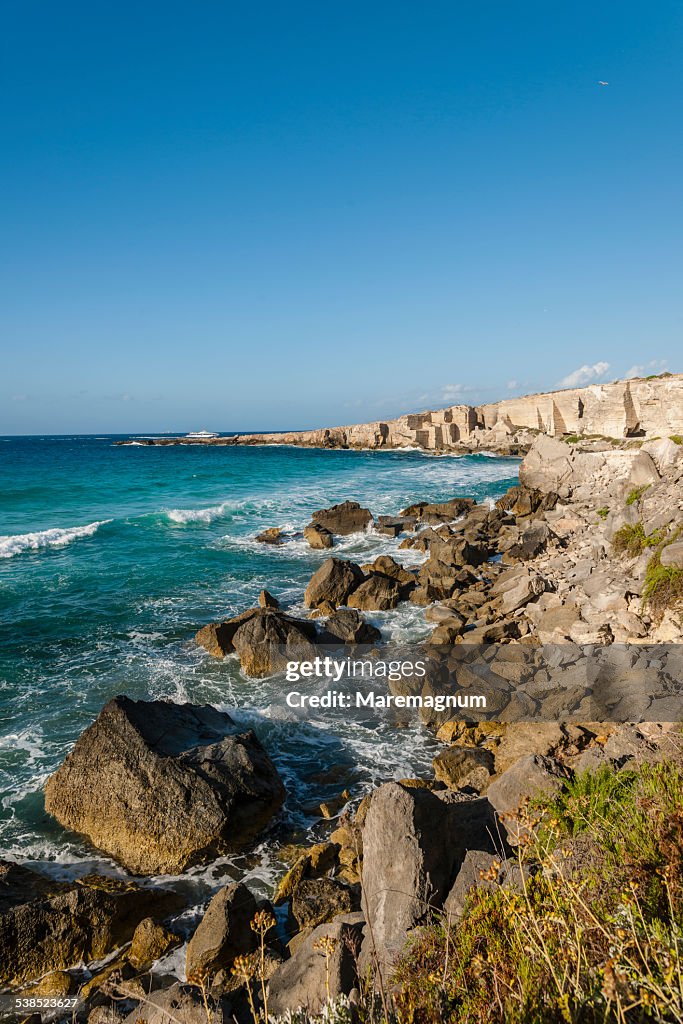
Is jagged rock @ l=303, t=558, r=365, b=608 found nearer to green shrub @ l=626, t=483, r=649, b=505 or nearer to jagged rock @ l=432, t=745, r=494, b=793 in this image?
jagged rock @ l=432, t=745, r=494, b=793

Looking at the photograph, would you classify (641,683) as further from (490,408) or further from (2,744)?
(490,408)

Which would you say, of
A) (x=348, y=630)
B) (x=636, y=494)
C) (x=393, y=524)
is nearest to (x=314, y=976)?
(x=348, y=630)

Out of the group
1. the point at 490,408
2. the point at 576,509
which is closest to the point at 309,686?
the point at 576,509

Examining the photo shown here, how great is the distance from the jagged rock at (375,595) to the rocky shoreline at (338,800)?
1138 millimetres

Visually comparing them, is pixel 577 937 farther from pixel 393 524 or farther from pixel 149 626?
pixel 393 524

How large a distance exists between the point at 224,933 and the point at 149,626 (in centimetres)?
1050

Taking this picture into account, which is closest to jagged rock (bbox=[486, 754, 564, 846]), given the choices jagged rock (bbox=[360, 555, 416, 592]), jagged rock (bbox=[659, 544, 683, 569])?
jagged rock (bbox=[659, 544, 683, 569])

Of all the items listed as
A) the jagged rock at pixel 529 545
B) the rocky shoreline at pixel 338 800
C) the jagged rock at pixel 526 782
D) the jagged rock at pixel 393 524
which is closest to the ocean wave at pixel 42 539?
the rocky shoreline at pixel 338 800

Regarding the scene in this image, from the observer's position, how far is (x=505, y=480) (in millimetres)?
44656

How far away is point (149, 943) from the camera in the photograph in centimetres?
577

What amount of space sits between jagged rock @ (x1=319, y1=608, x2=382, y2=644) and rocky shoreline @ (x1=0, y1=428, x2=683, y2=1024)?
0.20 feet

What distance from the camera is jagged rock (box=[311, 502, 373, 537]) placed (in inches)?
1059

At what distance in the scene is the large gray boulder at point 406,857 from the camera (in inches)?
180

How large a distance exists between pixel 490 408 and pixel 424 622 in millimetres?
73382
